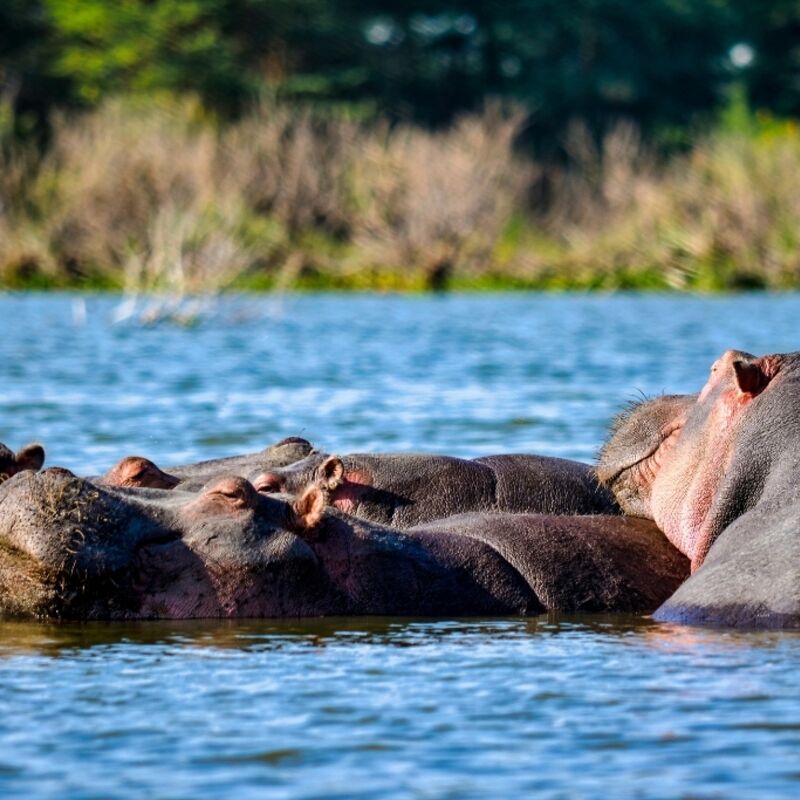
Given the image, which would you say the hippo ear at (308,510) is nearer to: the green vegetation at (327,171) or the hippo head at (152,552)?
the hippo head at (152,552)

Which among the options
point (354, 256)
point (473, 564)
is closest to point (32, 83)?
point (354, 256)

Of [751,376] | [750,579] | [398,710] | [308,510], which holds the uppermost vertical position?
[751,376]

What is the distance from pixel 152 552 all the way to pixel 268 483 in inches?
31.3

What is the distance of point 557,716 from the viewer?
507 cm

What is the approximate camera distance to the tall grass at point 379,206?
3759 cm

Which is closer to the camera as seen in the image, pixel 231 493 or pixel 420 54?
pixel 231 493

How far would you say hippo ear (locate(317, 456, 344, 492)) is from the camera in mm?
6848

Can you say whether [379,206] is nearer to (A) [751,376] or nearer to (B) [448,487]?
(B) [448,487]

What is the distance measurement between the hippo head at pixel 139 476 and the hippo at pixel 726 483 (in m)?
1.52

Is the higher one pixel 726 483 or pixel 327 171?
pixel 327 171

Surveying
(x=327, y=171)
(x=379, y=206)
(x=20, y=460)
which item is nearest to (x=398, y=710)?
(x=20, y=460)

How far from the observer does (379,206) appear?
4025 cm

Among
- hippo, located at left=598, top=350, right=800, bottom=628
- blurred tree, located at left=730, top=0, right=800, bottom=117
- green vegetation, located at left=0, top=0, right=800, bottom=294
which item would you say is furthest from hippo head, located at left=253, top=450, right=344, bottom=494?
blurred tree, located at left=730, top=0, right=800, bottom=117

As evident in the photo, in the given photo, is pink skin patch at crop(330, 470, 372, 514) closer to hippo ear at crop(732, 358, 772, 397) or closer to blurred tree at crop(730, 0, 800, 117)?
hippo ear at crop(732, 358, 772, 397)
